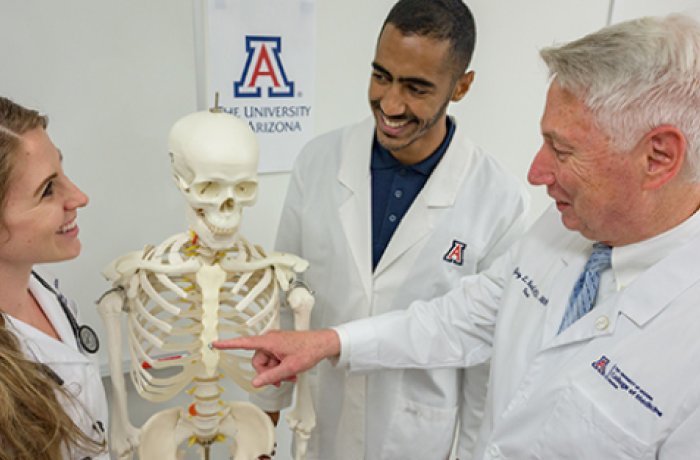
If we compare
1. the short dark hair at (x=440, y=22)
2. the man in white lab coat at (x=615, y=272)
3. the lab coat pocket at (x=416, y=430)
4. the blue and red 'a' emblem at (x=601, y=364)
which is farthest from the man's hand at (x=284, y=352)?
the short dark hair at (x=440, y=22)

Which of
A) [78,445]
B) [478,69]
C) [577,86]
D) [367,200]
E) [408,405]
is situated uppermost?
[577,86]

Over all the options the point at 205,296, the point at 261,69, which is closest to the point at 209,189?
the point at 205,296

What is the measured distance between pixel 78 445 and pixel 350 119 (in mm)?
1294

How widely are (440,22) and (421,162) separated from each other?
0.34 m

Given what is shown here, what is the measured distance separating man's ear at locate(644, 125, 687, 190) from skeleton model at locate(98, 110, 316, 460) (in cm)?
69

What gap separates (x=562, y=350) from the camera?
1052 millimetres

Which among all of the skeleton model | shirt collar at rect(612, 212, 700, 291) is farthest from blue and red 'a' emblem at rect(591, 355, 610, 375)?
the skeleton model

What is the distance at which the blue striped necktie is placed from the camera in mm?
1057

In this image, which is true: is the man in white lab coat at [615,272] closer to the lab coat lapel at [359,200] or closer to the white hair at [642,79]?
the white hair at [642,79]

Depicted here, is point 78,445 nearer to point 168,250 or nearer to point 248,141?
point 168,250

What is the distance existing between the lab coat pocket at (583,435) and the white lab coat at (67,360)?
0.84m

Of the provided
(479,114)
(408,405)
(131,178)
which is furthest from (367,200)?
(479,114)

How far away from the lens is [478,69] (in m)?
2.18

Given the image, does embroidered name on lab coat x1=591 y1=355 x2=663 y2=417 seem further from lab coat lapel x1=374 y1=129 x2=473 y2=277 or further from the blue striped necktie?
lab coat lapel x1=374 y1=129 x2=473 y2=277
